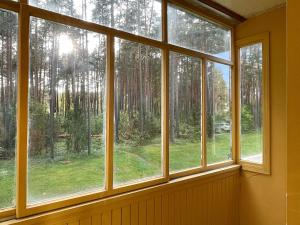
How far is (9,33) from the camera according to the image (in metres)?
1.57

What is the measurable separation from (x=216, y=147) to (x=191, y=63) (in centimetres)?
112

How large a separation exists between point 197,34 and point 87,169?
1947mm

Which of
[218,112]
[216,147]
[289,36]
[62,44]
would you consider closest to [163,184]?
[216,147]

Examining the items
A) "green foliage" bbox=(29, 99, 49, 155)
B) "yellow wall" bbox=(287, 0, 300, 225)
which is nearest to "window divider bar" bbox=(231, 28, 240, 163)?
"green foliage" bbox=(29, 99, 49, 155)

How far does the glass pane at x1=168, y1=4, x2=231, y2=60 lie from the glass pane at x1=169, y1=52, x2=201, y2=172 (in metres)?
0.18

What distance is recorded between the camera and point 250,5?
9.39 feet

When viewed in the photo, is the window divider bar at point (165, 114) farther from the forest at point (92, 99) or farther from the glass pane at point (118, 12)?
the glass pane at point (118, 12)

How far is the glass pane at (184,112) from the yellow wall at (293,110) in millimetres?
1992

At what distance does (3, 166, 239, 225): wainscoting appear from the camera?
1767mm

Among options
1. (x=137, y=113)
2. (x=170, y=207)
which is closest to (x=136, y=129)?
(x=137, y=113)

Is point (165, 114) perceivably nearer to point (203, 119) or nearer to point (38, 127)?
point (203, 119)

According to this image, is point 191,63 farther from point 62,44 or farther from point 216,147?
point 62,44

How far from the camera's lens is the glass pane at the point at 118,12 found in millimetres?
1797

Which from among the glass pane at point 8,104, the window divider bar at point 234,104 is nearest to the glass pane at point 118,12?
the glass pane at point 8,104
